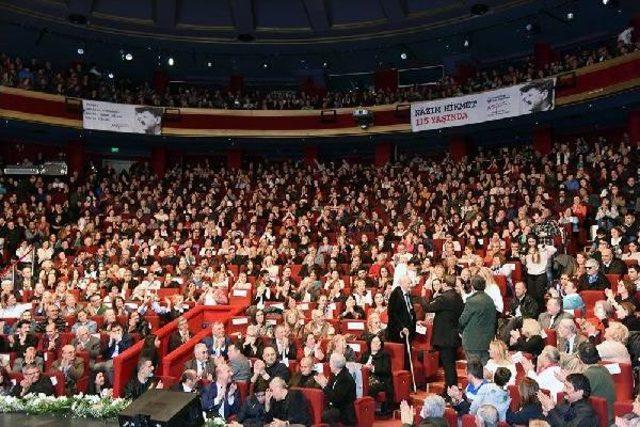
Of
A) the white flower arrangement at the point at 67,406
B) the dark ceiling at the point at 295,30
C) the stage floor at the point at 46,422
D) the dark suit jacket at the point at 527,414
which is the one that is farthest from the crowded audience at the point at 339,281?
the dark ceiling at the point at 295,30

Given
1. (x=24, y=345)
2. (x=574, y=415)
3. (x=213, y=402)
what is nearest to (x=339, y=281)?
(x=213, y=402)

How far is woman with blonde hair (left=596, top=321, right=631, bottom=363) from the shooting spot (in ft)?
17.6

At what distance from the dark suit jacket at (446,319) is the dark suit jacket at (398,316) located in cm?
52

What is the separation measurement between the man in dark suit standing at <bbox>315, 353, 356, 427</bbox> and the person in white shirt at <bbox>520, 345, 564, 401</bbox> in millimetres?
1565

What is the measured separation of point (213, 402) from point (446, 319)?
238cm

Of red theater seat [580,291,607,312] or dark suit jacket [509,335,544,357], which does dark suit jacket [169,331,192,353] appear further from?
red theater seat [580,291,607,312]

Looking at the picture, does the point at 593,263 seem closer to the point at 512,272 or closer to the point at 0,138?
the point at 512,272

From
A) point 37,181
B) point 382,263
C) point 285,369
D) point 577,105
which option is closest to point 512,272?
point 382,263

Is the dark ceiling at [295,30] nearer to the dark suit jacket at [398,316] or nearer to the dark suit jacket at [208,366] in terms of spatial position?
the dark suit jacket at [398,316]

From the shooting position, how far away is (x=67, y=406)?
6.64 m

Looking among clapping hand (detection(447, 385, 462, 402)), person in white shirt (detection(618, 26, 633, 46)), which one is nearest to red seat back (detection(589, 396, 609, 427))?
clapping hand (detection(447, 385, 462, 402))

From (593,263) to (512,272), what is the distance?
1.48m

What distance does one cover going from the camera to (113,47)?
19172mm

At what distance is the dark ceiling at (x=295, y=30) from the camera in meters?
16.5
